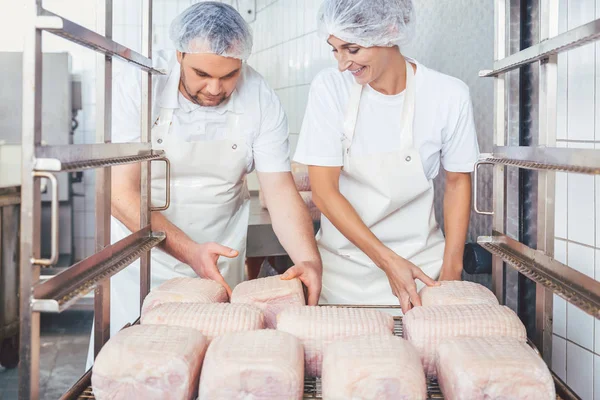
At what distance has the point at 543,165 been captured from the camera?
1.31 m

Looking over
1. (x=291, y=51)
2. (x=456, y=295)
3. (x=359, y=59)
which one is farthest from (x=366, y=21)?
(x=291, y=51)

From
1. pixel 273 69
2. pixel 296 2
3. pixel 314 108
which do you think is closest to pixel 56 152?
pixel 314 108

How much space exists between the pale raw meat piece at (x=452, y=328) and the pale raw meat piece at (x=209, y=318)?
1.13ft

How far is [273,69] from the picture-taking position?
5.21 m

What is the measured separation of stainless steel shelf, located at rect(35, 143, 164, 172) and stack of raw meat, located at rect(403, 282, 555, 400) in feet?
2.40

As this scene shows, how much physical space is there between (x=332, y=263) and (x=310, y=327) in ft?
3.28

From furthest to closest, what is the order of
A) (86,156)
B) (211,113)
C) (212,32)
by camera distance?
(211,113), (212,32), (86,156)

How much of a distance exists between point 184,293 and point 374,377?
0.63 metres

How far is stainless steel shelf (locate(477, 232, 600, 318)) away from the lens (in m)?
1.17

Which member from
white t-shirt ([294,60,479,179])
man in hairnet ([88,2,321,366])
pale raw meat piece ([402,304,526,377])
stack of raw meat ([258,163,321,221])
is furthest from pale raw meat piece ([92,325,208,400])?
stack of raw meat ([258,163,321,221])

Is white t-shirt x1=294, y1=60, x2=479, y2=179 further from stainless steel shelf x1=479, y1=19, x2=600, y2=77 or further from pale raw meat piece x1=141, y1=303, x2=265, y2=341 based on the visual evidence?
pale raw meat piece x1=141, y1=303, x2=265, y2=341

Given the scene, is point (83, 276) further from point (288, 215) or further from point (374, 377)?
point (288, 215)

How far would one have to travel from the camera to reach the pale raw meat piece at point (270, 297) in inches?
64.6

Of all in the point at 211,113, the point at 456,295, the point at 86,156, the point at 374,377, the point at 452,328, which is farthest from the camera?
the point at 211,113
